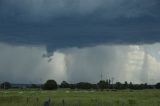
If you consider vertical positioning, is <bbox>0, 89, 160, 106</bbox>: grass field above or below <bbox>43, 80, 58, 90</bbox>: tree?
below

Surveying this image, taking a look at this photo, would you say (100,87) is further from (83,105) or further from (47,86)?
(83,105)

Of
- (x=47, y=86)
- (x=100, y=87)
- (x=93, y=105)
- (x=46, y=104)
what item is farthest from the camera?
(x=100, y=87)

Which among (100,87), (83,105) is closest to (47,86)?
(100,87)

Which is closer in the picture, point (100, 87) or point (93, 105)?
point (93, 105)

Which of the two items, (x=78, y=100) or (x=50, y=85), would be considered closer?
(x=78, y=100)

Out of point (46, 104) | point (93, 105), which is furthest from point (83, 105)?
point (46, 104)

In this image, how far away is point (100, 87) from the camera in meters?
197

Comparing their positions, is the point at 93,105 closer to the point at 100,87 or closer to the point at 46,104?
the point at 46,104

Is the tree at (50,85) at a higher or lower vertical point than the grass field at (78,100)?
higher

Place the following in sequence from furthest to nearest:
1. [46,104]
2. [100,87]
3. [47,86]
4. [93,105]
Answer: [100,87] < [47,86] < [93,105] < [46,104]

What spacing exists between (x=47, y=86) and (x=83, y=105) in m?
134

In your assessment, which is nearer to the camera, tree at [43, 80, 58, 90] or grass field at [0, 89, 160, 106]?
grass field at [0, 89, 160, 106]

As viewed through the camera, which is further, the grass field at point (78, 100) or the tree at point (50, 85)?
the tree at point (50, 85)

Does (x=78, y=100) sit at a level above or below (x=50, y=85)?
below
